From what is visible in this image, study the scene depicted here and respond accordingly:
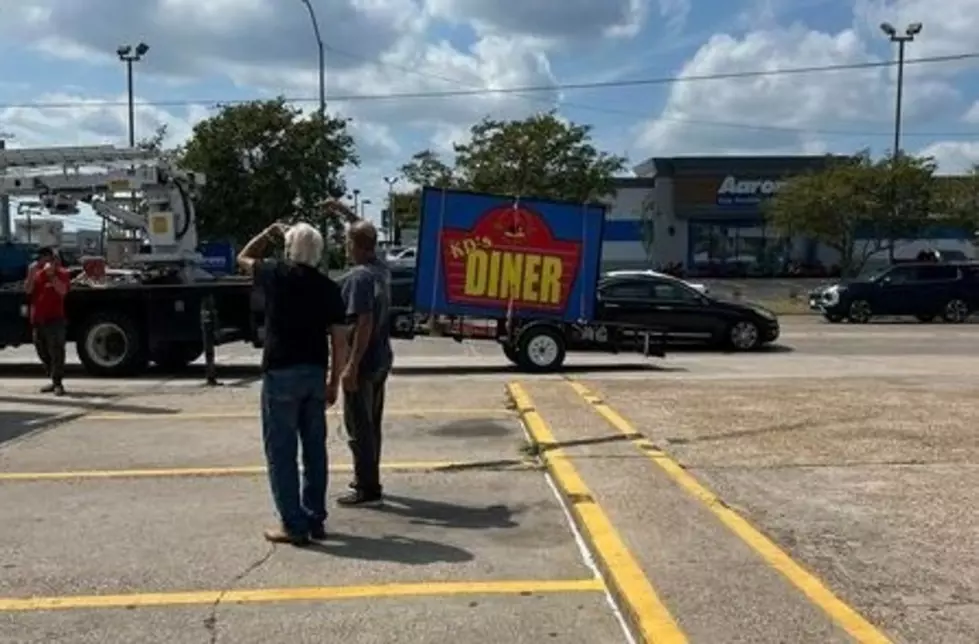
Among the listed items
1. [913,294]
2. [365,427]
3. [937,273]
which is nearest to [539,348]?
[365,427]

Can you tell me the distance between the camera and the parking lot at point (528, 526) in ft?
16.7

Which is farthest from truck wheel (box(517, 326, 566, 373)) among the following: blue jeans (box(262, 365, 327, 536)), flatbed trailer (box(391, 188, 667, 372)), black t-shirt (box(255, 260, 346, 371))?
black t-shirt (box(255, 260, 346, 371))

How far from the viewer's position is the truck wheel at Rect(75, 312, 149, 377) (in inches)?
672

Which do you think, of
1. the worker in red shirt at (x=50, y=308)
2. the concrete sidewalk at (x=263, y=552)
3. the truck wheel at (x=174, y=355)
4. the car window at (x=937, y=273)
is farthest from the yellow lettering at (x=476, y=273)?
the car window at (x=937, y=273)

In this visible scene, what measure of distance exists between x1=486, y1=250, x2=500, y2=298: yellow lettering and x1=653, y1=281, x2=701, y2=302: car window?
17.0ft

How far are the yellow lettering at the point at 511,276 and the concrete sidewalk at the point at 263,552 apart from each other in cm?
737

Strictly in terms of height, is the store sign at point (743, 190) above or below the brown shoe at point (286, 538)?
above

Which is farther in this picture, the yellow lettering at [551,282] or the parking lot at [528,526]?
the yellow lettering at [551,282]

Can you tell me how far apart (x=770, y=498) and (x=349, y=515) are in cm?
262

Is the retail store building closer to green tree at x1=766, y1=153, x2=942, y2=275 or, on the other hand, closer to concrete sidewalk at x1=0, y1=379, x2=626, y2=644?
green tree at x1=766, y1=153, x2=942, y2=275

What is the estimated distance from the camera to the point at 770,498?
7305 mm

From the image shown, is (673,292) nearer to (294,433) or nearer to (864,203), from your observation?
(294,433)

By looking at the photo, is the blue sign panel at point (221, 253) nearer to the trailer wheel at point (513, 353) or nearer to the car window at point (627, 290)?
the car window at point (627, 290)

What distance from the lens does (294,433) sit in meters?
6.45
